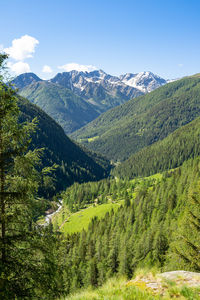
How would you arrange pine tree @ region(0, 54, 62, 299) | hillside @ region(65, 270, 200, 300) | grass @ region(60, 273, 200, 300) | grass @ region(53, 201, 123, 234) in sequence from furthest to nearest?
grass @ region(53, 201, 123, 234) < pine tree @ region(0, 54, 62, 299) < hillside @ region(65, 270, 200, 300) < grass @ region(60, 273, 200, 300)

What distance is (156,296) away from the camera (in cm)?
906

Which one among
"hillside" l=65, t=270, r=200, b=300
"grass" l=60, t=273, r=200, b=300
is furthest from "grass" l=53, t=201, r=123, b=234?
"grass" l=60, t=273, r=200, b=300

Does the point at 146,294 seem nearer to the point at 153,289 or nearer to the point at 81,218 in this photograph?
the point at 153,289

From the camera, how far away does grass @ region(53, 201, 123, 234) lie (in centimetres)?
12982

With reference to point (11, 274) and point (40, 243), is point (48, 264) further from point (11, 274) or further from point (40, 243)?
point (11, 274)

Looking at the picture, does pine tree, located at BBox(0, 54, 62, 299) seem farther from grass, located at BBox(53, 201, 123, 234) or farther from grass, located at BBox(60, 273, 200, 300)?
grass, located at BBox(53, 201, 123, 234)

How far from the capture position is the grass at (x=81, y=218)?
426 ft

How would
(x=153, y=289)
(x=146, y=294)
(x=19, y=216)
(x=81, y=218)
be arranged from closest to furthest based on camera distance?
(x=146, y=294)
(x=153, y=289)
(x=19, y=216)
(x=81, y=218)

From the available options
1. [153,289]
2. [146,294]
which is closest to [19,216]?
[146,294]

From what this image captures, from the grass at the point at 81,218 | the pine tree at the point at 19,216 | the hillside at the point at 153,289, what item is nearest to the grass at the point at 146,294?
the hillside at the point at 153,289

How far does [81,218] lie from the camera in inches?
5517

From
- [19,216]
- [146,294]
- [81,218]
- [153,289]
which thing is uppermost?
[19,216]

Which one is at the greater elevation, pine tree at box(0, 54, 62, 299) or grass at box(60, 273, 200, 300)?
pine tree at box(0, 54, 62, 299)

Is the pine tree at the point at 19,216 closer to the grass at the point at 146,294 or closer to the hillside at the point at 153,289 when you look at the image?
the hillside at the point at 153,289
